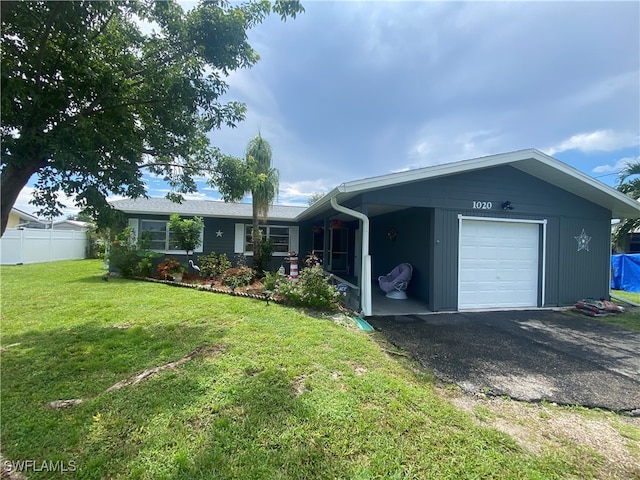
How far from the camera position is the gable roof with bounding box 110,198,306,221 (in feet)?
36.4

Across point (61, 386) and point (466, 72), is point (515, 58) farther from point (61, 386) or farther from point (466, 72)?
point (61, 386)

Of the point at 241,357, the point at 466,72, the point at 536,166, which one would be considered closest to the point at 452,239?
the point at 536,166

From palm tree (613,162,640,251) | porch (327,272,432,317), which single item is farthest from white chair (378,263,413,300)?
palm tree (613,162,640,251)

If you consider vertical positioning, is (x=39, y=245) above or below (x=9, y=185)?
below

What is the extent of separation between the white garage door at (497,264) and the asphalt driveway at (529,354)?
0.79m

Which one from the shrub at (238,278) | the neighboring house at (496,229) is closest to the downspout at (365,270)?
the neighboring house at (496,229)

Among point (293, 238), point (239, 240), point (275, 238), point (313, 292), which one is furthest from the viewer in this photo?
point (293, 238)

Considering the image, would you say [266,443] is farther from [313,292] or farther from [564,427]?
[313,292]

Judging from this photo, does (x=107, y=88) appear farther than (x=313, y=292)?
No

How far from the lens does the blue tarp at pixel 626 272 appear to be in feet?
34.9

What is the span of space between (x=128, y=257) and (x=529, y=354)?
11.2 metres

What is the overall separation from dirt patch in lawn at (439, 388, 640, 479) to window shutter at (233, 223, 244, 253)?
1055 centimetres

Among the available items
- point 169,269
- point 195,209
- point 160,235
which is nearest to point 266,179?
point 195,209

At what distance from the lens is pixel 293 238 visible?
42.9ft
